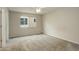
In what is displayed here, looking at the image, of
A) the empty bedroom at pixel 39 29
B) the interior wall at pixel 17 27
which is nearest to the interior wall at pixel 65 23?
the empty bedroom at pixel 39 29

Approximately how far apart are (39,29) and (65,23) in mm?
3659

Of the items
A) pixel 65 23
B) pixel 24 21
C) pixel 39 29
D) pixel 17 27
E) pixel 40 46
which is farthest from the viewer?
pixel 39 29

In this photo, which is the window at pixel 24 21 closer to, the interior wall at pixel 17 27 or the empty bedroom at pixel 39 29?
the empty bedroom at pixel 39 29

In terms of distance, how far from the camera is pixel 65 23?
5.17 m

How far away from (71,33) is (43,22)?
4.08m

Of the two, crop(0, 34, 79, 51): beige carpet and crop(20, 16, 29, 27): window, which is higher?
crop(20, 16, 29, 27): window

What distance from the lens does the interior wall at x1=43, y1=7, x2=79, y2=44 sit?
4.36 meters

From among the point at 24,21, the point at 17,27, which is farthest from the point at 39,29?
the point at 17,27

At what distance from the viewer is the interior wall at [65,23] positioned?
4357 millimetres

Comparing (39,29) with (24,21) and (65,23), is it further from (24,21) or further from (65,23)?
(65,23)

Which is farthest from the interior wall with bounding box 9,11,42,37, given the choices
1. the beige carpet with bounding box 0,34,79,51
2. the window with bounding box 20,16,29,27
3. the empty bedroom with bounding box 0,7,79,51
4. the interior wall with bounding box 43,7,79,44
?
the beige carpet with bounding box 0,34,79,51

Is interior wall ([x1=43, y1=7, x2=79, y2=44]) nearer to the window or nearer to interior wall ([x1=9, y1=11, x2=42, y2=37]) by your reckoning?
interior wall ([x1=9, y1=11, x2=42, y2=37])
